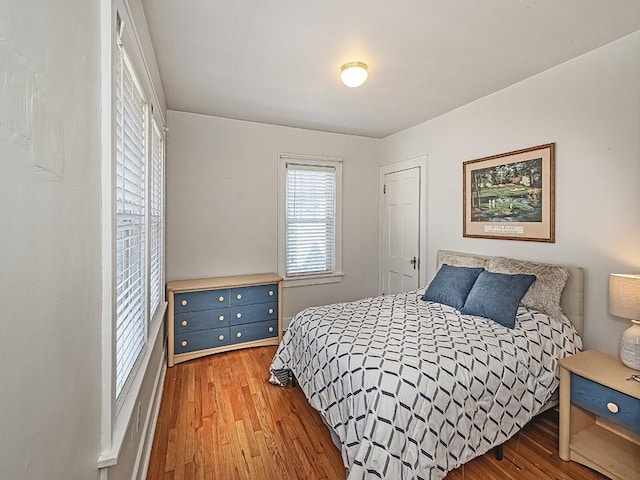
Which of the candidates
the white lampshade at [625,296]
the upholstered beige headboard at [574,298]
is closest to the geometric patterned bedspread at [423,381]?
the upholstered beige headboard at [574,298]

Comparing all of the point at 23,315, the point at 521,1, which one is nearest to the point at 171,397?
the point at 23,315

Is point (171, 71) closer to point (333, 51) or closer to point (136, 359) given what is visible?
point (333, 51)

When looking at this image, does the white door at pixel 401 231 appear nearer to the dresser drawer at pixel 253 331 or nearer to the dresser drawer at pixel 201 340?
the dresser drawer at pixel 253 331

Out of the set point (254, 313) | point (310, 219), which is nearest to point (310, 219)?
point (310, 219)

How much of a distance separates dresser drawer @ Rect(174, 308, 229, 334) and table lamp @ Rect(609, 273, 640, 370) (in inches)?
124

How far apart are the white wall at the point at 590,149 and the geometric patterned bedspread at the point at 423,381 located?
1.71 feet

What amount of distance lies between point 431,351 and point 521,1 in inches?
78.5

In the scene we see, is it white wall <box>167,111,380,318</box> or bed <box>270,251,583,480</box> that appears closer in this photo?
bed <box>270,251,583,480</box>

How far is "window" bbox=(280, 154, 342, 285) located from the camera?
403 centimetres

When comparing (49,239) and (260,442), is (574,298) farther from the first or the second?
(49,239)

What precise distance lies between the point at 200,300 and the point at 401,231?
2.59 meters

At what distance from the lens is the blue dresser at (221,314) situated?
10.3 feet

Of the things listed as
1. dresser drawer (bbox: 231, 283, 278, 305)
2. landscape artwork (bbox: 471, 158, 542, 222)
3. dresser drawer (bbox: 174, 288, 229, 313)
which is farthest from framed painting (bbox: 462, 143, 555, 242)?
dresser drawer (bbox: 174, 288, 229, 313)

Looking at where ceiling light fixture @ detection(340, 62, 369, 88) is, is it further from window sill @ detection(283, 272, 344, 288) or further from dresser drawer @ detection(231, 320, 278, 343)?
dresser drawer @ detection(231, 320, 278, 343)
